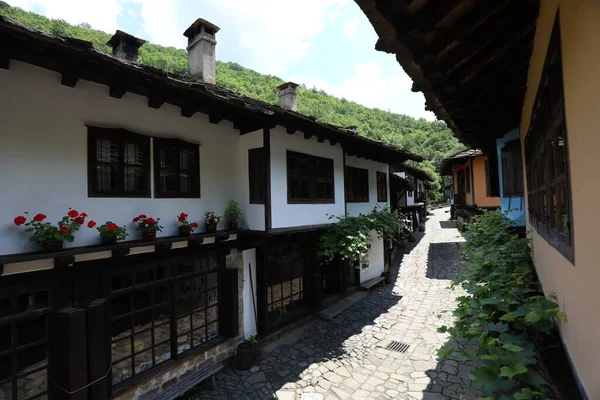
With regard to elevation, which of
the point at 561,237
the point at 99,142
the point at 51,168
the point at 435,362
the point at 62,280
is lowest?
the point at 435,362

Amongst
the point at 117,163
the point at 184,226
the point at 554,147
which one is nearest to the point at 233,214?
the point at 184,226

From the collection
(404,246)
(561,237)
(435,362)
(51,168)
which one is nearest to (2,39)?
(51,168)

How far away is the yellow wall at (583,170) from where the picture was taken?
1317 mm

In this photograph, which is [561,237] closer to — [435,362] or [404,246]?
[435,362]

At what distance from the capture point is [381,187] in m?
13.6

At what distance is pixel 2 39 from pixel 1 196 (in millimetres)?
2076

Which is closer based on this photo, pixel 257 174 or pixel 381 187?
pixel 257 174

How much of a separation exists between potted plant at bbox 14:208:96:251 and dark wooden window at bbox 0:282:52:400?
0.74 metres

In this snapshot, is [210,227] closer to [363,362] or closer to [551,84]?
[363,362]

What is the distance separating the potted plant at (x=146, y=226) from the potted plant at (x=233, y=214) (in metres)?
1.86

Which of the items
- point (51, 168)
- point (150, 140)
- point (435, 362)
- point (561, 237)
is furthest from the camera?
point (435, 362)

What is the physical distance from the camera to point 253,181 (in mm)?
7398

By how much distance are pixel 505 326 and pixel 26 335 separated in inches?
259

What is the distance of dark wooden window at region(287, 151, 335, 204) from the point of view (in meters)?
7.86
